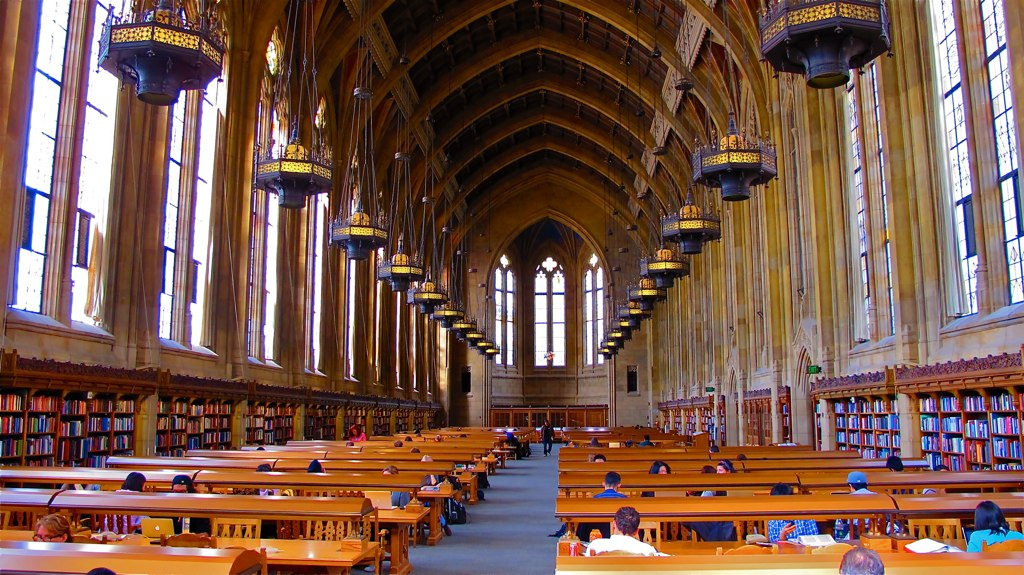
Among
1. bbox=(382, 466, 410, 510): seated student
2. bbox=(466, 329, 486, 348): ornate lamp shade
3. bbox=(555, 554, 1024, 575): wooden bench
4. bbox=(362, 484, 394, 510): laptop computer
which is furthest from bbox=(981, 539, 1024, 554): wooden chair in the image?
bbox=(466, 329, 486, 348): ornate lamp shade

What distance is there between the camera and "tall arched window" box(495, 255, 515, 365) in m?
48.4

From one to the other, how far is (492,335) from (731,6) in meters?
28.3

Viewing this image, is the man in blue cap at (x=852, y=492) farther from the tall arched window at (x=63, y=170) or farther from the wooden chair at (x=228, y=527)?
the tall arched window at (x=63, y=170)

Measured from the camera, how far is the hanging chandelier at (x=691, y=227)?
14.8m

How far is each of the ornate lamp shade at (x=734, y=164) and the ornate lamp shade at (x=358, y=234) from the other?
593 cm

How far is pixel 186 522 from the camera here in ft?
25.0

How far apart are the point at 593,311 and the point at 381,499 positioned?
40442 millimetres

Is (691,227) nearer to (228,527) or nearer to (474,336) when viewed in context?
(228,527)

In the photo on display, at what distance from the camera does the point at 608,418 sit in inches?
1788

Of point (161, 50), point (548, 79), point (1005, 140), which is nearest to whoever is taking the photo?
point (161, 50)

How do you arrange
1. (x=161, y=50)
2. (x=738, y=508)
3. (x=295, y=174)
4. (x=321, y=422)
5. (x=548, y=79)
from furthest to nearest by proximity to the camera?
(x=548, y=79), (x=321, y=422), (x=295, y=174), (x=161, y=50), (x=738, y=508)

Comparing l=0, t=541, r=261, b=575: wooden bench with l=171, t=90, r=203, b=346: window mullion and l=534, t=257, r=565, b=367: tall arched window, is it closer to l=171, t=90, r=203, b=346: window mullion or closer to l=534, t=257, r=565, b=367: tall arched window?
l=171, t=90, r=203, b=346: window mullion

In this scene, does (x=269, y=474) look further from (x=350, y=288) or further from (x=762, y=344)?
(x=350, y=288)

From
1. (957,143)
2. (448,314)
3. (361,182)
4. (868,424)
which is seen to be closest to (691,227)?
(957,143)
